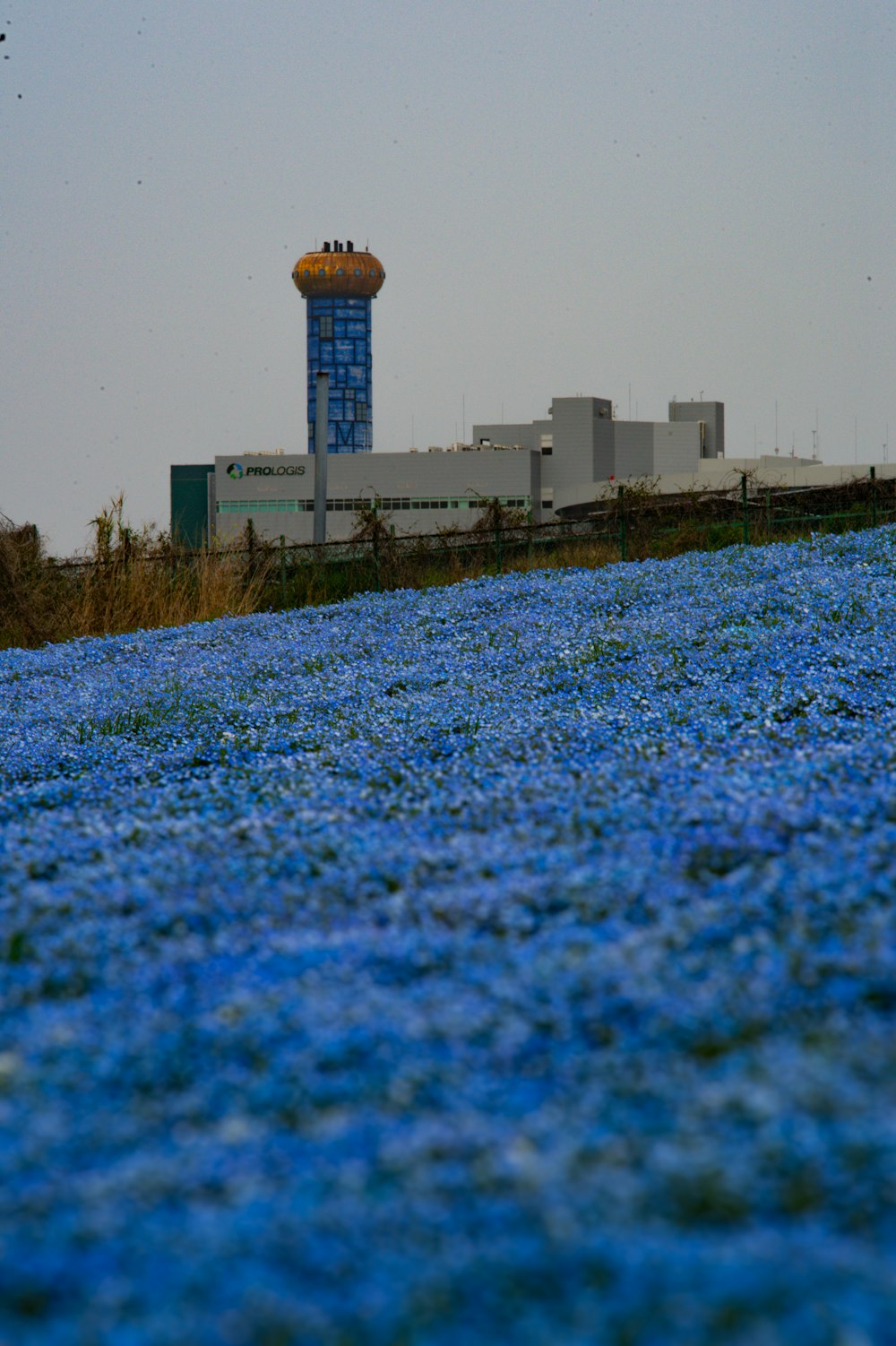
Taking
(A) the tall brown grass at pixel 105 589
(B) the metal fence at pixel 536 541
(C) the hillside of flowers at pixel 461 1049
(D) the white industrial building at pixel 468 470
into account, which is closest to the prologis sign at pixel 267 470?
(D) the white industrial building at pixel 468 470

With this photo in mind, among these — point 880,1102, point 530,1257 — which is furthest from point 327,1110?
point 880,1102

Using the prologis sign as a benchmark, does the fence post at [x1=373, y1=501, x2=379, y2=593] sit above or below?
below

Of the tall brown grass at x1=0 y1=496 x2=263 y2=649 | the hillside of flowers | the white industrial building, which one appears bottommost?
the hillside of flowers

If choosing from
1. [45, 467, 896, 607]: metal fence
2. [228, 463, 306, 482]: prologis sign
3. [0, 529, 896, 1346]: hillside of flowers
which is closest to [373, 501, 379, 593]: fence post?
[45, 467, 896, 607]: metal fence

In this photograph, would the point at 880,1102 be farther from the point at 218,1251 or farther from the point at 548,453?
the point at 548,453

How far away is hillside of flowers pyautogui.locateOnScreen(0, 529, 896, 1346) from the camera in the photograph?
6.40 ft

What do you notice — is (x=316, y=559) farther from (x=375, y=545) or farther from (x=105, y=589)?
(x=105, y=589)

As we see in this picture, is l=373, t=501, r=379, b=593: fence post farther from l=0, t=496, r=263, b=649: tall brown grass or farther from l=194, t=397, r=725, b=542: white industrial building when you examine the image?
l=194, t=397, r=725, b=542: white industrial building

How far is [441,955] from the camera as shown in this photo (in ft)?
10.9

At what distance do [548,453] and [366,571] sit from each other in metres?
85.7

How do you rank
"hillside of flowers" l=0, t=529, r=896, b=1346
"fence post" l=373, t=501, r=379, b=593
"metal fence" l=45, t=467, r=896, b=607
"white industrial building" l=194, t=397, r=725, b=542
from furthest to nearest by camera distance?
"white industrial building" l=194, t=397, r=725, b=542 → "fence post" l=373, t=501, r=379, b=593 → "metal fence" l=45, t=467, r=896, b=607 → "hillside of flowers" l=0, t=529, r=896, b=1346

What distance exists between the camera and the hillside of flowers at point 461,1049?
195 centimetres

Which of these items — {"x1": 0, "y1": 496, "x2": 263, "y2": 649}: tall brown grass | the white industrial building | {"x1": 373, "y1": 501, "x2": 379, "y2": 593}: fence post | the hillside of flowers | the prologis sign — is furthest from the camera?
the prologis sign

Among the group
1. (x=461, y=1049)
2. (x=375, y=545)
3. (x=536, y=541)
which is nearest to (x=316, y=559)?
(x=375, y=545)
